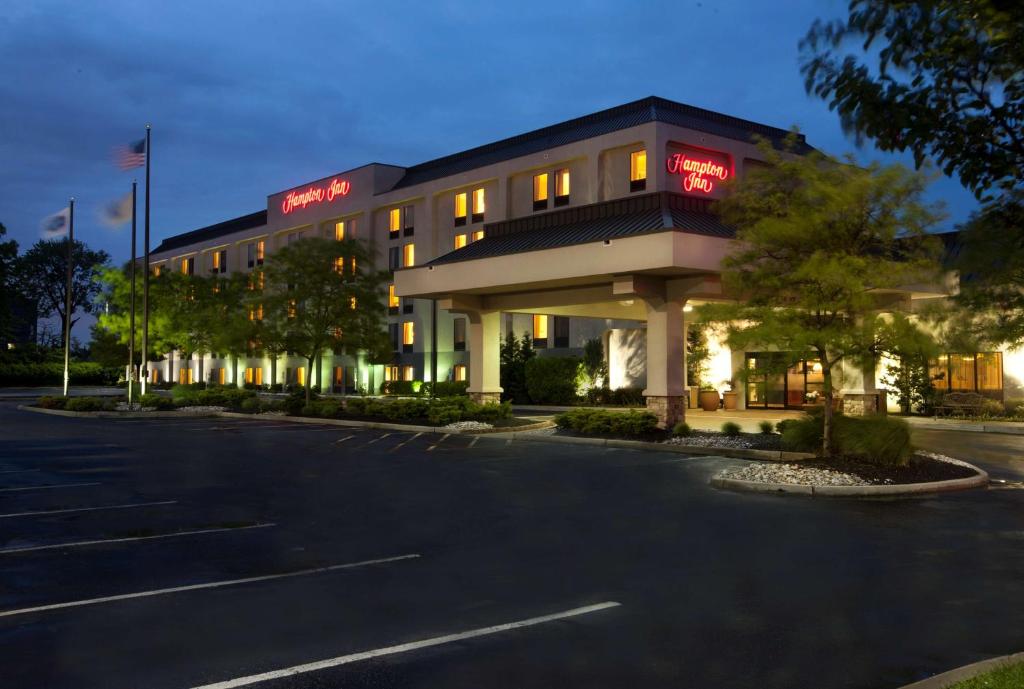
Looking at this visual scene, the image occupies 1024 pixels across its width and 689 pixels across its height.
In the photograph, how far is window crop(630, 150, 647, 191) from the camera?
1642 inches

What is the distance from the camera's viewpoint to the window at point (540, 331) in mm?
52697

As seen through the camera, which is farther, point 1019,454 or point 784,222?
point 1019,454

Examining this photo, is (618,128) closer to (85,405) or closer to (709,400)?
(709,400)

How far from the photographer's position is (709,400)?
128ft

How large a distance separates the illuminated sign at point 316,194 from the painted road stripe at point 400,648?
5988 cm

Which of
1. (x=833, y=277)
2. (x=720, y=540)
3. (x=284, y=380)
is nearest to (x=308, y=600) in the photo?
(x=720, y=540)

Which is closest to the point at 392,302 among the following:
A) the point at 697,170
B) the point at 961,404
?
the point at 697,170

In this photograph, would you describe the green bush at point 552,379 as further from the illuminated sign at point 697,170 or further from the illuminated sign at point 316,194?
the illuminated sign at point 316,194

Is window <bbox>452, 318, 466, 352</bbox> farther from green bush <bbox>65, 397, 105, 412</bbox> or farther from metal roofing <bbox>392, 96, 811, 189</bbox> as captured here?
green bush <bbox>65, 397, 105, 412</bbox>

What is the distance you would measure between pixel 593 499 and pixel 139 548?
6441 millimetres

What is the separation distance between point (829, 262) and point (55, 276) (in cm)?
12462

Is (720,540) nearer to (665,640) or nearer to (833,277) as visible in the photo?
(665,640)

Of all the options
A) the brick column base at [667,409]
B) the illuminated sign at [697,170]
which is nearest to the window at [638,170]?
the illuminated sign at [697,170]

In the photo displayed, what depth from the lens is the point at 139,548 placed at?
9.66 meters
